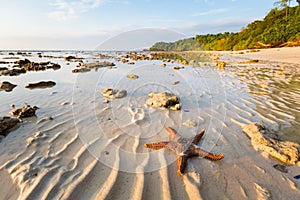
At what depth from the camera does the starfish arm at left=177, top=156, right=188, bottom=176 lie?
277 centimetres

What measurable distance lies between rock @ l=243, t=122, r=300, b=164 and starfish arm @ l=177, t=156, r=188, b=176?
1.59 m

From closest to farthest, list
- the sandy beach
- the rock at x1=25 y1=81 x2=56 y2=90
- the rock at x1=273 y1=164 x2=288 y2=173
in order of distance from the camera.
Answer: the sandy beach
the rock at x1=273 y1=164 x2=288 y2=173
the rock at x1=25 y1=81 x2=56 y2=90

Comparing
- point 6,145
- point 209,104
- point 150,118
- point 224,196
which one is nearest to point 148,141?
point 150,118

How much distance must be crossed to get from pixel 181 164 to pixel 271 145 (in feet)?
6.40

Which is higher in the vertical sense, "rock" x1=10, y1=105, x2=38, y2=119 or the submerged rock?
"rock" x1=10, y1=105, x2=38, y2=119

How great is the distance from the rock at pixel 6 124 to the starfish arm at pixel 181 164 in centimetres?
387

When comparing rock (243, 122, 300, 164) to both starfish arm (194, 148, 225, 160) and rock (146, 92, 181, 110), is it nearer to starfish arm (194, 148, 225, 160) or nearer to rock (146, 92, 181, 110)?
starfish arm (194, 148, 225, 160)

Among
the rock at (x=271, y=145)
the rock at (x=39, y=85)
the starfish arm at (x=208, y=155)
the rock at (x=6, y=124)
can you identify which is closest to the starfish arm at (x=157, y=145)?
the starfish arm at (x=208, y=155)

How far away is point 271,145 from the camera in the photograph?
3.40m

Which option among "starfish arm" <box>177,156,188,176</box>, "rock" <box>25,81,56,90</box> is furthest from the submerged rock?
"starfish arm" <box>177,156,188,176</box>

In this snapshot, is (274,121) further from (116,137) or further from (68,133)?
(68,133)

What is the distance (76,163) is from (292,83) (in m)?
10.6

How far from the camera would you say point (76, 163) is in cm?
302

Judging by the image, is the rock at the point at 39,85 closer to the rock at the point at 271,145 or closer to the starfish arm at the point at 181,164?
the starfish arm at the point at 181,164
